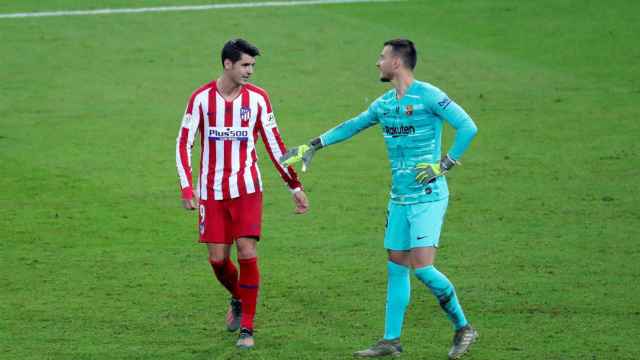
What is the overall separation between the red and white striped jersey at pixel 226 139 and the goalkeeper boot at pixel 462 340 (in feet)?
7.02

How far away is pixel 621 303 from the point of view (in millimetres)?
12344

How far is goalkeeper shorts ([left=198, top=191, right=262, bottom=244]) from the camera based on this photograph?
443 inches

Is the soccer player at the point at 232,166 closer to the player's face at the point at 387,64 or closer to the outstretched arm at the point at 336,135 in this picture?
the outstretched arm at the point at 336,135

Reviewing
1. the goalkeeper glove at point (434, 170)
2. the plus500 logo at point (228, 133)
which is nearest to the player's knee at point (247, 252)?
the plus500 logo at point (228, 133)

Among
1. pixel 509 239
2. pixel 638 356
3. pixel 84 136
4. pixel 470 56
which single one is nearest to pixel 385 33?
pixel 470 56

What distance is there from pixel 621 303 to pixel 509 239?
2785 millimetres

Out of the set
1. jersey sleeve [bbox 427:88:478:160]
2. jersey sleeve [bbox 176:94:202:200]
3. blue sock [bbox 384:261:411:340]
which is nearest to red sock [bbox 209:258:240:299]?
jersey sleeve [bbox 176:94:202:200]

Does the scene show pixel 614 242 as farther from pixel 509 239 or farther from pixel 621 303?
pixel 621 303

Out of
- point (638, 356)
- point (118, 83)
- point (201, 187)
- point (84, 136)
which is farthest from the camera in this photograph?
point (118, 83)

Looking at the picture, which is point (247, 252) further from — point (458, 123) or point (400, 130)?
point (458, 123)

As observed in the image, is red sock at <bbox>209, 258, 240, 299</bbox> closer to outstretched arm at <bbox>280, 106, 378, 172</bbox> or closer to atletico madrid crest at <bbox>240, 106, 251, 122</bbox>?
outstretched arm at <bbox>280, 106, 378, 172</bbox>

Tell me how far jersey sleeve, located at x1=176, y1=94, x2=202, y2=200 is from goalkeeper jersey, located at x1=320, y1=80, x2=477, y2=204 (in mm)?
1680

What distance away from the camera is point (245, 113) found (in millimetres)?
11211

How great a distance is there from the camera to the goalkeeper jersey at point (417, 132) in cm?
1038
